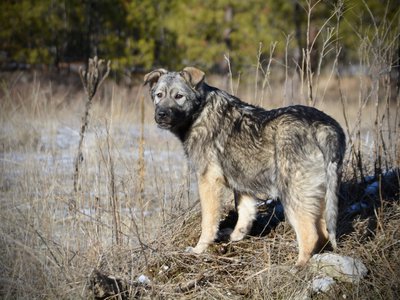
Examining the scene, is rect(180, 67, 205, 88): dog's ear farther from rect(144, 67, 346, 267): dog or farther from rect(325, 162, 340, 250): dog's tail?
rect(325, 162, 340, 250): dog's tail

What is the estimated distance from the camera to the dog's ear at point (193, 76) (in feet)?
18.0

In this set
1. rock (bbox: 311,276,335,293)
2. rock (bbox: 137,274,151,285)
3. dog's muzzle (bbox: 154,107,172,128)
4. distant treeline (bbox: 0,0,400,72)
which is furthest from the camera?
distant treeline (bbox: 0,0,400,72)

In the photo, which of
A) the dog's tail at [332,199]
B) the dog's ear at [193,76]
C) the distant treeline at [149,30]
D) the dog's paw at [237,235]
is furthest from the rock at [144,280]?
the distant treeline at [149,30]

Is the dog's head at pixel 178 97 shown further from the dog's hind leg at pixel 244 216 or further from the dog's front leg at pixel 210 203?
the dog's hind leg at pixel 244 216

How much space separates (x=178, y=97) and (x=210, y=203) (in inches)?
44.6

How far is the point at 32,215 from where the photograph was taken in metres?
5.69

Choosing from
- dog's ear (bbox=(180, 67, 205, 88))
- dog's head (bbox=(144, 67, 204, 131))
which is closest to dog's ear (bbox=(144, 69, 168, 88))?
dog's head (bbox=(144, 67, 204, 131))

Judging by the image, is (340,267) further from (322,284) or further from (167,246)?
(167,246)

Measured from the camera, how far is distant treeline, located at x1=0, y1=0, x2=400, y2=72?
22.3 metres

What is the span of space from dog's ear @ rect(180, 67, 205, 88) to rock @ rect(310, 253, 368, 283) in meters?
2.11

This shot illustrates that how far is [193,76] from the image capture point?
5492 millimetres

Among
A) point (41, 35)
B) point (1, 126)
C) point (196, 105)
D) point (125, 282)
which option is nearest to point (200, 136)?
point (196, 105)

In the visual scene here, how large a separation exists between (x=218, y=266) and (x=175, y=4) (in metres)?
20.3

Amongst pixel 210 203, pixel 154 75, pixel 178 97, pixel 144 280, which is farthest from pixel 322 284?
pixel 154 75
